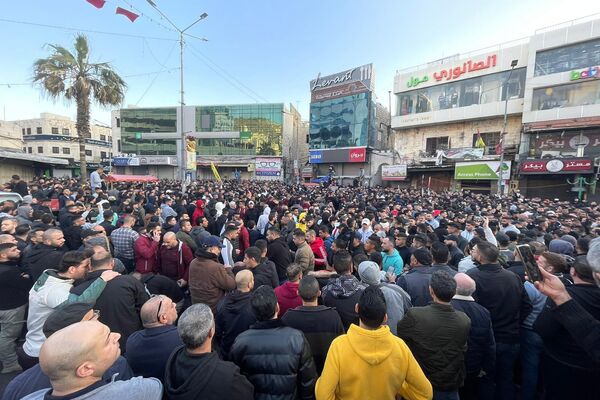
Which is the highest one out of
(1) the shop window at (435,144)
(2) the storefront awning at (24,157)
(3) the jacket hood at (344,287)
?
(1) the shop window at (435,144)

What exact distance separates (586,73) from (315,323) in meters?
32.4

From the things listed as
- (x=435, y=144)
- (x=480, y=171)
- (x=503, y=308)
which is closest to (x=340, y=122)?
(x=435, y=144)

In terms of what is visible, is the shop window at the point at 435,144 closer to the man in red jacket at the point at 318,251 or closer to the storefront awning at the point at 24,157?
the man in red jacket at the point at 318,251

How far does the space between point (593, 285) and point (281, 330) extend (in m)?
2.81

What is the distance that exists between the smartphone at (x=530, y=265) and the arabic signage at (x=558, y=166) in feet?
87.3

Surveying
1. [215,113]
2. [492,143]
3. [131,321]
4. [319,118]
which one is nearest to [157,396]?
[131,321]

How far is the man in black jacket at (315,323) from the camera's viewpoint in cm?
253

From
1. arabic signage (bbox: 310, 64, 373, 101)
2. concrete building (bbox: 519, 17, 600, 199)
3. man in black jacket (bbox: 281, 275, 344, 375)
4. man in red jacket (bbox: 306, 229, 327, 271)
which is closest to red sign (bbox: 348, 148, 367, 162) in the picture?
arabic signage (bbox: 310, 64, 373, 101)

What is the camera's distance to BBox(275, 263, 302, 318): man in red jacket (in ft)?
10.6

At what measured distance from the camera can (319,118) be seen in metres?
39.7

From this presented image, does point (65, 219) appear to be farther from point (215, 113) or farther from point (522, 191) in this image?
point (215, 113)

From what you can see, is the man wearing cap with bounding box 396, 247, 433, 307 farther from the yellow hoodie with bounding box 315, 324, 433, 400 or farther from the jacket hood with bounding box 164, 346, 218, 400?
the jacket hood with bounding box 164, 346, 218, 400

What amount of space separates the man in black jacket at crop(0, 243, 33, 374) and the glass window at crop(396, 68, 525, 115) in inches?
1241

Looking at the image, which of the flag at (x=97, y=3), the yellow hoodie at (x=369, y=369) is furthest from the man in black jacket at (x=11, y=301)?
the flag at (x=97, y=3)
